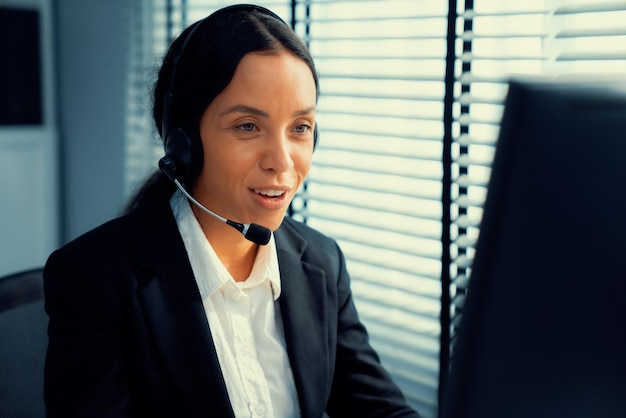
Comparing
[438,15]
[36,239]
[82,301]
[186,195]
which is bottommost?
[36,239]

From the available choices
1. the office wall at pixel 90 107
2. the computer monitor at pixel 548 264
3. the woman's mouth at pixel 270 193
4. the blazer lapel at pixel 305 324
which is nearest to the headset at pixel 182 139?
the woman's mouth at pixel 270 193

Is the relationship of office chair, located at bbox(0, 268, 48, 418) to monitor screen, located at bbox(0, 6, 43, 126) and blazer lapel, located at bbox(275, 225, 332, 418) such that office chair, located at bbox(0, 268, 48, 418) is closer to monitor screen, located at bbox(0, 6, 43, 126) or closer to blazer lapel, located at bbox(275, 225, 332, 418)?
blazer lapel, located at bbox(275, 225, 332, 418)

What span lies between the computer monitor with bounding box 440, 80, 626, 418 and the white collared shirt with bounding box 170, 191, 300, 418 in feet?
2.24

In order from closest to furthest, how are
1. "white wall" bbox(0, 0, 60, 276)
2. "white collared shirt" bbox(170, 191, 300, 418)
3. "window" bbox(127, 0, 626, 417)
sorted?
"white collared shirt" bbox(170, 191, 300, 418) < "window" bbox(127, 0, 626, 417) < "white wall" bbox(0, 0, 60, 276)

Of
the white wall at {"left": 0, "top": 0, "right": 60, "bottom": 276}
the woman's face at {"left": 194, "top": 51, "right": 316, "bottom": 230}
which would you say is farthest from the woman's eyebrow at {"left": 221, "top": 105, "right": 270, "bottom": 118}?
the white wall at {"left": 0, "top": 0, "right": 60, "bottom": 276}

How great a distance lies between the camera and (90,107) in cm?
288

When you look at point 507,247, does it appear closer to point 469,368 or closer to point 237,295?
point 469,368

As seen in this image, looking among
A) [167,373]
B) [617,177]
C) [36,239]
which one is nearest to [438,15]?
[167,373]

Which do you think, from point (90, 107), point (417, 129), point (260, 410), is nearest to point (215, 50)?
point (260, 410)

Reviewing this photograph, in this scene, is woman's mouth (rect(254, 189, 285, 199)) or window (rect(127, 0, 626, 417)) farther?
window (rect(127, 0, 626, 417))

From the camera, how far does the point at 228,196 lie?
42.0 inches

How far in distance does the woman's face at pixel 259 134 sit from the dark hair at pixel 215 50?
0.01 metres

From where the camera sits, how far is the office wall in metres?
2.74

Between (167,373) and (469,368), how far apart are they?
69 cm
